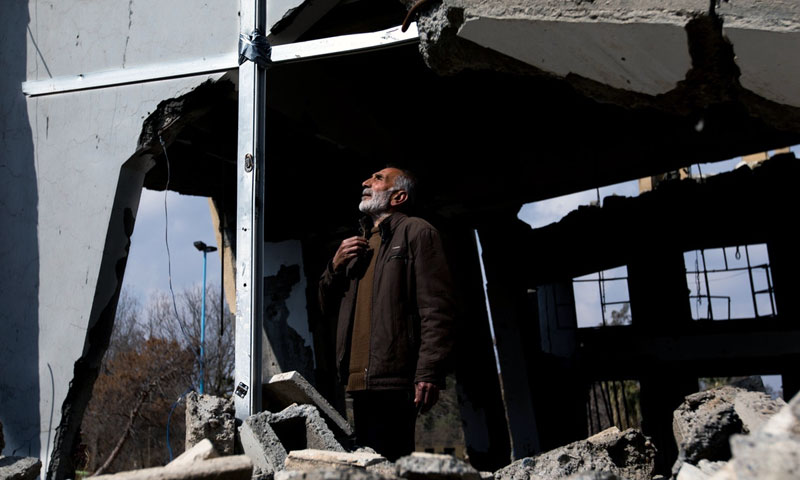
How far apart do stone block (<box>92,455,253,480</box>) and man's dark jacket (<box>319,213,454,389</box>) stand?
109 cm

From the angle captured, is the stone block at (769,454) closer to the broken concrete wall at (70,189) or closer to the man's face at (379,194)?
the man's face at (379,194)

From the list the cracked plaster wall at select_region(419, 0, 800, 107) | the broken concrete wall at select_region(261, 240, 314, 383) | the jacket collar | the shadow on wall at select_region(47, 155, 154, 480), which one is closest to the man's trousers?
the jacket collar

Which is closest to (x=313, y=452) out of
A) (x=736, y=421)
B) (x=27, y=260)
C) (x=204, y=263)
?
(x=736, y=421)

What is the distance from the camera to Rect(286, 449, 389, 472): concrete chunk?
8.38ft

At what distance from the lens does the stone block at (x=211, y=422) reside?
10.7 ft

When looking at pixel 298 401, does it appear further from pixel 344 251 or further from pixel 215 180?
pixel 215 180

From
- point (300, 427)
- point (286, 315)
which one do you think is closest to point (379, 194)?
point (300, 427)

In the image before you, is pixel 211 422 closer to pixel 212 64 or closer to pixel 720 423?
pixel 212 64

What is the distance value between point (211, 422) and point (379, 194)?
1.44 meters

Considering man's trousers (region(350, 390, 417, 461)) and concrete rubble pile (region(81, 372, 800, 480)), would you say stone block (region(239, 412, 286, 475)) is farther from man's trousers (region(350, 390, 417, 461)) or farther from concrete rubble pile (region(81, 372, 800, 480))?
man's trousers (region(350, 390, 417, 461))

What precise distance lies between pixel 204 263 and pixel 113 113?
29.3 ft

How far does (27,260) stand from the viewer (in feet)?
13.7

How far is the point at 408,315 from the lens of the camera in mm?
3410

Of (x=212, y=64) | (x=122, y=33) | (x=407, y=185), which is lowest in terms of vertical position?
(x=407, y=185)
